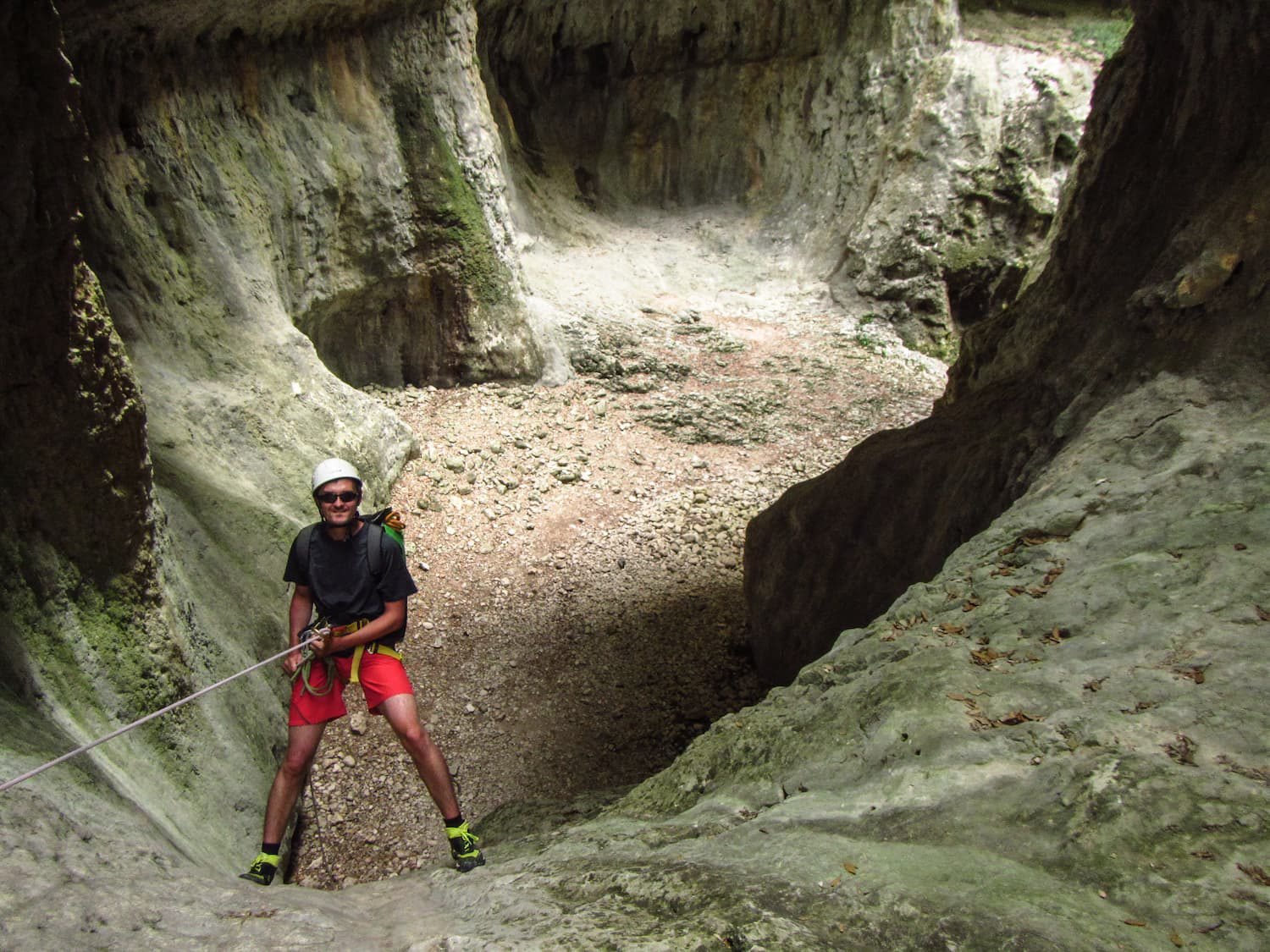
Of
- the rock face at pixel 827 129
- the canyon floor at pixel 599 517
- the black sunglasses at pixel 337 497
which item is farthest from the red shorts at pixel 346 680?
the rock face at pixel 827 129

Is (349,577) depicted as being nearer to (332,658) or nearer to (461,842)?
(332,658)

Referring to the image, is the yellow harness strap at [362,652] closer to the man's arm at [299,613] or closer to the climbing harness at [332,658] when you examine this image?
the climbing harness at [332,658]

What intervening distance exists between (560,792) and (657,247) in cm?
994

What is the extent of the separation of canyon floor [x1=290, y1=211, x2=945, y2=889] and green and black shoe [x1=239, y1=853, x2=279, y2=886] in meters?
0.81

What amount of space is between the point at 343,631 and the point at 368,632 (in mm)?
112

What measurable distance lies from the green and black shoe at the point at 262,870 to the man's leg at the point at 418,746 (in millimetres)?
596

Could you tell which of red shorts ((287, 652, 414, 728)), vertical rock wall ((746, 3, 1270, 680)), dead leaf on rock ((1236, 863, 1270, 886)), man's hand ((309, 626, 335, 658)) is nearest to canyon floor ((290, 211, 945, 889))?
red shorts ((287, 652, 414, 728))

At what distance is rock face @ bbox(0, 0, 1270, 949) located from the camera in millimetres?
1904

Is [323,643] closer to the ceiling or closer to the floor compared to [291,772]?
closer to the ceiling

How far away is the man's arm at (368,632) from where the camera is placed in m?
3.29

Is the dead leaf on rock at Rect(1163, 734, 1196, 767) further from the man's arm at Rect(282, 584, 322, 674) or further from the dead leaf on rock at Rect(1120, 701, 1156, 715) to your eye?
the man's arm at Rect(282, 584, 322, 674)

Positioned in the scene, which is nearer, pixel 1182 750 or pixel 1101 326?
pixel 1182 750

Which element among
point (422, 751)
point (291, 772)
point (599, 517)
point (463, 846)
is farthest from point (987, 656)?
point (599, 517)

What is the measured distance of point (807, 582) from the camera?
215 inches
